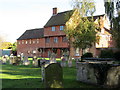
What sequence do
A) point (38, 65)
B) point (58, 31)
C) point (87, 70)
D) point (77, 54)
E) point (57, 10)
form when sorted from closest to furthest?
point (87, 70) < point (38, 65) < point (77, 54) < point (58, 31) < point (57, 10)

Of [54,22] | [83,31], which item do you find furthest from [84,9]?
[54,22]

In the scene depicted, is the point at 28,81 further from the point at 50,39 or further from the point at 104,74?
the point at 50,39

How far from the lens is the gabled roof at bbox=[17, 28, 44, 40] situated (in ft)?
209

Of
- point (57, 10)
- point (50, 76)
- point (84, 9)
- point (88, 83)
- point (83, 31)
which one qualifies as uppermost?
point (57, 10)

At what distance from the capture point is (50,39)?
56.5 m

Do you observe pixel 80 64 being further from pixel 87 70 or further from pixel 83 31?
pixel 83 31

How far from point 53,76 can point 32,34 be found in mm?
58745

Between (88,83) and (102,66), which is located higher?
(102,66)

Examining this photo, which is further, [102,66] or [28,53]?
[28,53]

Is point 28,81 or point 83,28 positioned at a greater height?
point 83,28

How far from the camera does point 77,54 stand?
161 ft

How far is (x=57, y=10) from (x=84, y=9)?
30.1 m

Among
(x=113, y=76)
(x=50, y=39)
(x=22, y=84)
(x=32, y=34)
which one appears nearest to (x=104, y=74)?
(x=113, y=76)

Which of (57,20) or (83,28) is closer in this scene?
(83,28)
